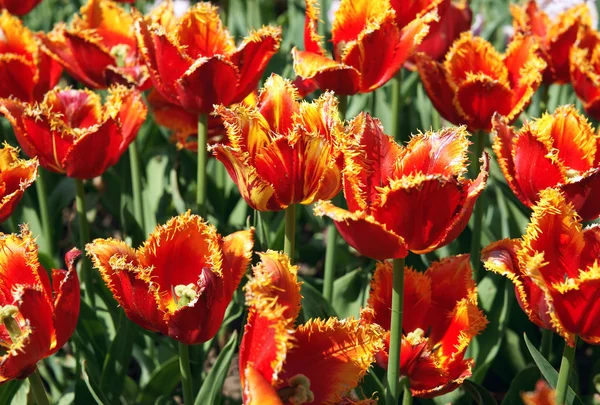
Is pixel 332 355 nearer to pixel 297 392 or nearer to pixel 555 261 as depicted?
pixel 297 392

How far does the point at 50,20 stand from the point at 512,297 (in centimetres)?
289

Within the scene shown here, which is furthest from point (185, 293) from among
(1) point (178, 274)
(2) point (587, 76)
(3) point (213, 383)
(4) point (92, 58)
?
(2) point (587, 76)

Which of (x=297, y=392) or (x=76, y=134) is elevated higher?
(x=76, y=134)

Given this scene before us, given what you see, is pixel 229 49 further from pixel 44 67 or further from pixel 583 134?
pixel 583 134

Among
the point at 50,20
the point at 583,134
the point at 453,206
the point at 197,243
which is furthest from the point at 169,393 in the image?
the point at 50,20

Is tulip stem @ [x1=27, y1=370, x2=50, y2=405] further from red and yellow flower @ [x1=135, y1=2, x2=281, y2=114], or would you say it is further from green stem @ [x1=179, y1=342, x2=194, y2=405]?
red and yellow flower @ [x1=135, y1=2, x2=281, y2=114]

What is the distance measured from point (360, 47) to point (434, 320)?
1.99 feet

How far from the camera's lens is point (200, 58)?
178 centimetres

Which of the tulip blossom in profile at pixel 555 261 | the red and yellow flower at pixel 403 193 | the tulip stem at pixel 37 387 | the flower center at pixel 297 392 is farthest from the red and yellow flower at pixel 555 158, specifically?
the tulip stem at pixel 37 387

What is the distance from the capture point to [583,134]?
1.62 metres

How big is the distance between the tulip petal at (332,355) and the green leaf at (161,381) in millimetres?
614

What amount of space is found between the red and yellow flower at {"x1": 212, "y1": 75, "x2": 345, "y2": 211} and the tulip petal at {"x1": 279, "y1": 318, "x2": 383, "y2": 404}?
0.27 m

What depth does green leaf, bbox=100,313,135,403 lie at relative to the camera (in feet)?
5.97

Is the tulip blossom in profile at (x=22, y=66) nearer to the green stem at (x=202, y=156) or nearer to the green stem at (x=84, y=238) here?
the green stem at (x=84, y=238)
